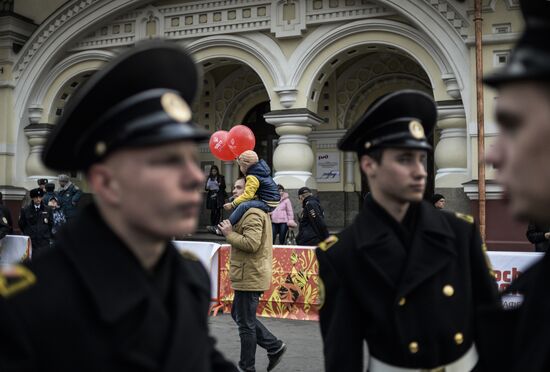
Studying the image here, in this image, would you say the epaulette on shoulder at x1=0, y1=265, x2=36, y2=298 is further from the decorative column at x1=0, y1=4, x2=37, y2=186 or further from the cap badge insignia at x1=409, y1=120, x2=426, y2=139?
the decorative column at x1=0, y1=4, x2=37, y2=186

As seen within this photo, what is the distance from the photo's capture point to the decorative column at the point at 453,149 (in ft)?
38.8

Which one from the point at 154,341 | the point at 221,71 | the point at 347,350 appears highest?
the point at 221,71

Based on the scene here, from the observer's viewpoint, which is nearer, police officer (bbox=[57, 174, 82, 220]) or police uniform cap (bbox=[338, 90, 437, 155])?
police uniform cap (bbox=[338, 90, 437, 155])

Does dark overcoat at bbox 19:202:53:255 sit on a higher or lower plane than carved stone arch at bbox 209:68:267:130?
lower

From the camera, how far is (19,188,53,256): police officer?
34.4 ft

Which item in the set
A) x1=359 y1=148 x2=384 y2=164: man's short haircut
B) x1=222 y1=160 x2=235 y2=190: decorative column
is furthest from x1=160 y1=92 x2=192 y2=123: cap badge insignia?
x1=222 y1=160 x2=235 y2=190: decorative column

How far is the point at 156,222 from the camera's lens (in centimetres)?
162

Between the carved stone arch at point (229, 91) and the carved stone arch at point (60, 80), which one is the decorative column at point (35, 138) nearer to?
the carved stone arch at point (60, 80)

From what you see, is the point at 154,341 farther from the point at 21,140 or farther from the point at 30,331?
the point at 21,140

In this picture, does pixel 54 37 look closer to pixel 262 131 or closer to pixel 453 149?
pixel 262 131

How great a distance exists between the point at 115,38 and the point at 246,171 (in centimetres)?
1064

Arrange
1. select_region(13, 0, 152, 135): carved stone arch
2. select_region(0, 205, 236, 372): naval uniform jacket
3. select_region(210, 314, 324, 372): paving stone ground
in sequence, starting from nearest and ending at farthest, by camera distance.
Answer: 1. select_region(0, 205, 236, 372): naval uniform jacket
2. select_region(210, 314, 324, 372): paving stone ground
3. select_region(13, 0, 152, 135): carved stone arch

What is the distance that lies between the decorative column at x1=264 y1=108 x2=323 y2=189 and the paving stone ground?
17.0 ft

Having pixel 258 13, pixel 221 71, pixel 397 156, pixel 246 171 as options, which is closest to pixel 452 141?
pixel 258 13
